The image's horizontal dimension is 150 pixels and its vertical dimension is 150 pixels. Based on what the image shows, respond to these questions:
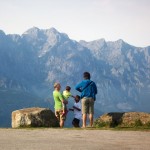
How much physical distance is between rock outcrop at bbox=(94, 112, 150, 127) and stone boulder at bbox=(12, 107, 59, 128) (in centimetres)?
249

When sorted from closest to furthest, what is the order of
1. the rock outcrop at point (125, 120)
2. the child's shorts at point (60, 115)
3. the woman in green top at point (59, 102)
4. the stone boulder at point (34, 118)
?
the stone boulder at point (34, 118) < the rock outcrop at point (125, 120) < the woman in green top at point (59, 102) < the child's shorts at point (60, 115)

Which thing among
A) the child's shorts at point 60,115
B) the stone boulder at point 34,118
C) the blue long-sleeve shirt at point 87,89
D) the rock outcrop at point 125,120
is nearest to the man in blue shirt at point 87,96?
the blue long-sleeve shirt at point 87,89


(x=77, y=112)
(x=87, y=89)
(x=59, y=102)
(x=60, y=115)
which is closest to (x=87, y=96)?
(x=87, y=89)

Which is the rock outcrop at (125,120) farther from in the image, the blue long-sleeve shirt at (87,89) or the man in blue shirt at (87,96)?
the blue long-sleeve shirt at (87,89)

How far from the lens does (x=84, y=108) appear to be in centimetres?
1623

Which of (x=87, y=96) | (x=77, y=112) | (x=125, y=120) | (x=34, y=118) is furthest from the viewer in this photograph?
(x=77, y=112)

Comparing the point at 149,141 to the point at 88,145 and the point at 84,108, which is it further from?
the point at 84,108

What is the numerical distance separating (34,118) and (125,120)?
4503mm

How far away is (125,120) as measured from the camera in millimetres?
17000

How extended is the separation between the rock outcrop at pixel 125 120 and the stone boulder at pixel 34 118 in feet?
8.17

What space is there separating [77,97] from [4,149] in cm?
1018

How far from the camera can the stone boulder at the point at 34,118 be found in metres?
16.3

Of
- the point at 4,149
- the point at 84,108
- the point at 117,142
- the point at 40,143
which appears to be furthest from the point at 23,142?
the point at 84,108

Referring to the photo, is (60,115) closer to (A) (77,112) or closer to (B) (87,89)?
(A) (77,112)
